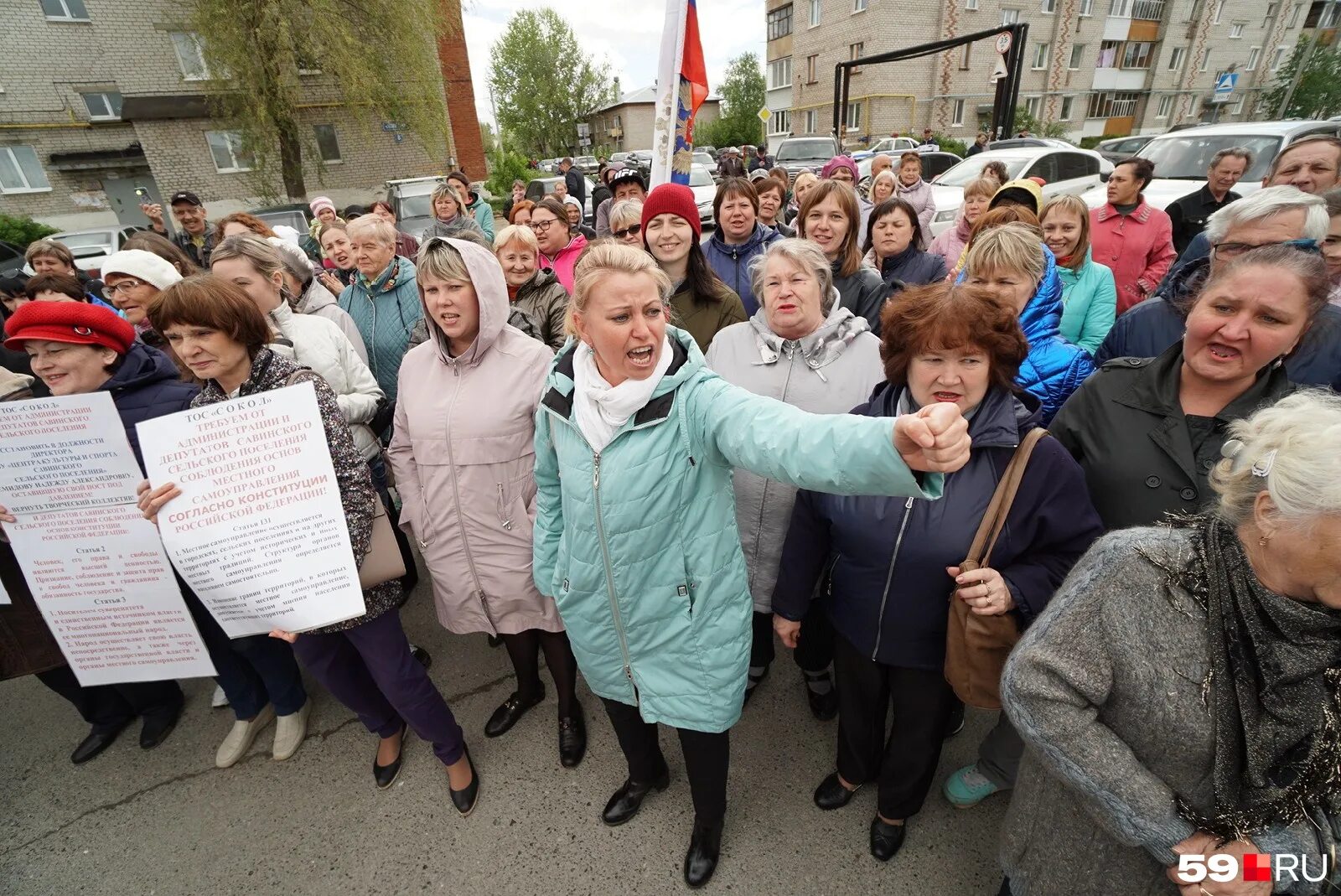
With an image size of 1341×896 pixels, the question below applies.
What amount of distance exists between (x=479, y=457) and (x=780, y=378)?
1.28 meters

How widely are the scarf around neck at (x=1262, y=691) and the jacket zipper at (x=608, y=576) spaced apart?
1387 mm

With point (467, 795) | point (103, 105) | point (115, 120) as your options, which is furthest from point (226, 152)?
point (467, 795)

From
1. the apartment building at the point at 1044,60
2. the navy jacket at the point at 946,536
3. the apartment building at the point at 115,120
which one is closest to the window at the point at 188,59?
the apartment building at the point at 115,120

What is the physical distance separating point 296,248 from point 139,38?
1097 inches

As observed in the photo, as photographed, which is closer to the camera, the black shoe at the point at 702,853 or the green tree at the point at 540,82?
the black shoe at the point at 702,853

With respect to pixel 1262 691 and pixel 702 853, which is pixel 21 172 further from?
pixel 1262 691

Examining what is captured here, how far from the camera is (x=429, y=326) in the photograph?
237 cm

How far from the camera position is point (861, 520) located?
1860 millimetres

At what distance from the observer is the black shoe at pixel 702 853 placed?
218 cm

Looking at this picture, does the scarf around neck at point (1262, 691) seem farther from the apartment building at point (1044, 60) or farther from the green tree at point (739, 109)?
the green tree at point (739, 109)

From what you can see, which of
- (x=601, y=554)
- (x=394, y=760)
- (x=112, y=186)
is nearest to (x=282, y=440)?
(x=601, y=554)

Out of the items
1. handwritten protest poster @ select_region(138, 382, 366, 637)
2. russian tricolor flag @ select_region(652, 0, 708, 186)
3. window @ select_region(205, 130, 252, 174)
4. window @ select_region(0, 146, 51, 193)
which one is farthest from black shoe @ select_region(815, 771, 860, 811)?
window @ select_region(0, 146, 51, 193)

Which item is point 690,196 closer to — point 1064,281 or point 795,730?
point 1064,281

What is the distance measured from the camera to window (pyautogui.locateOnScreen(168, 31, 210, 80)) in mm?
21531
